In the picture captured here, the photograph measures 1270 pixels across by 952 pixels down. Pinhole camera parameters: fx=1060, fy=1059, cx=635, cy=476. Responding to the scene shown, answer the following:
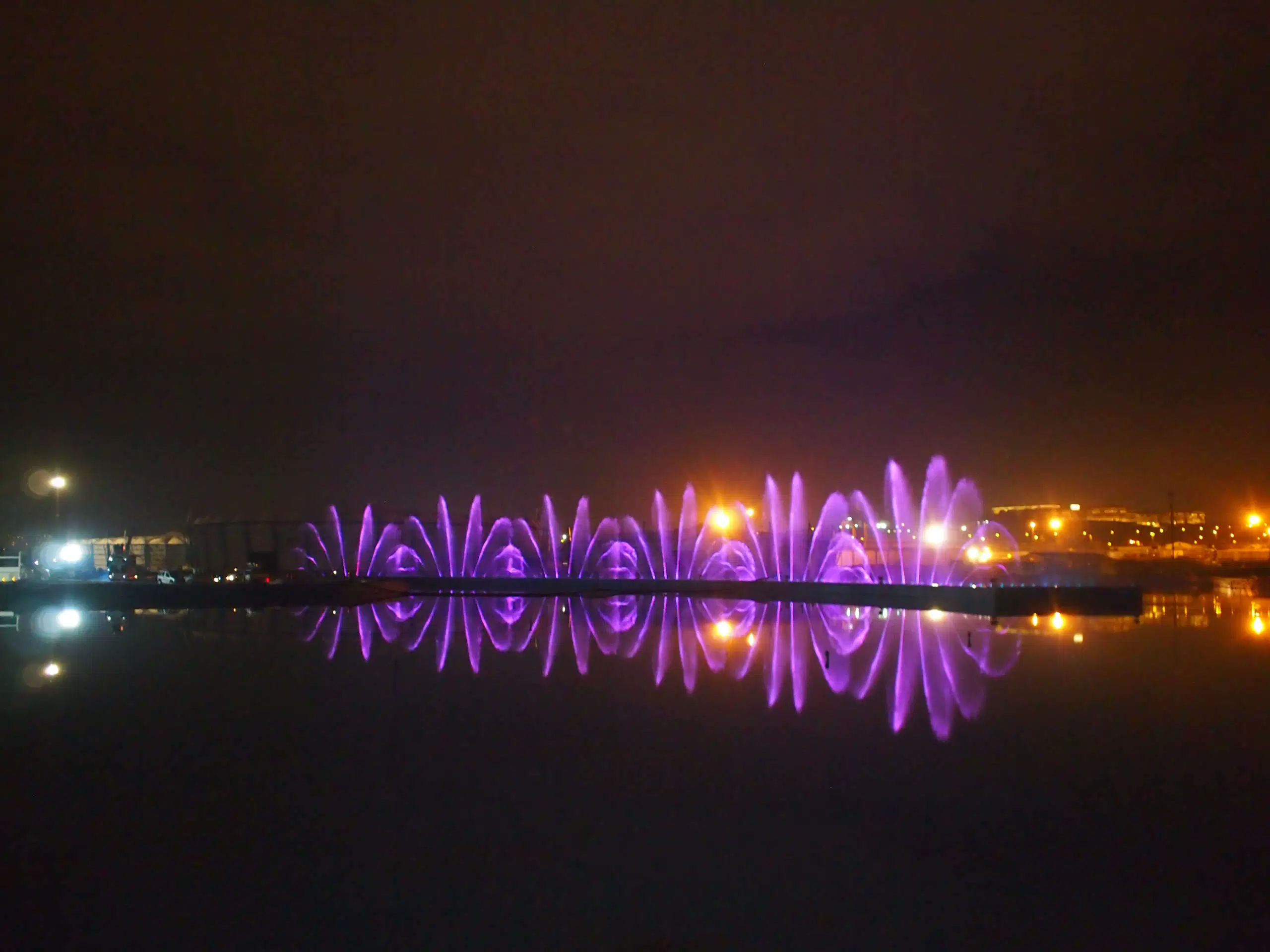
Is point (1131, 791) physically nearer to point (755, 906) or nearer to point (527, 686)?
point (755, 906)

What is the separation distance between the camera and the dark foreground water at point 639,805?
19.4 feet

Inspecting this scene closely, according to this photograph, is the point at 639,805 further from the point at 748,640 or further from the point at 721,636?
the point at 721,636

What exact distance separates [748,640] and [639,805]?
1302 cm

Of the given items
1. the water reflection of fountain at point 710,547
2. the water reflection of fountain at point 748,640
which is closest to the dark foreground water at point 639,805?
the water reflection of fountain at point 748,640

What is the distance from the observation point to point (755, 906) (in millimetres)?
6043

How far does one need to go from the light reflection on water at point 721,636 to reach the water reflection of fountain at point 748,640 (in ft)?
0.20

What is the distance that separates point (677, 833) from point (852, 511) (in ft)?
140

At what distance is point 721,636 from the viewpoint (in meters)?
22.0

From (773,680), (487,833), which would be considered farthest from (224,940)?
(773,680)

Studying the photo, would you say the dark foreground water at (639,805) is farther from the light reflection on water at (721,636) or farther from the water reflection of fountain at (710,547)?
the water reflection of fountain at (710,547)

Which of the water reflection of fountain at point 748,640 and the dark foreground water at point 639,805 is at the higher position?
the water reflection of fountain at point 748,640

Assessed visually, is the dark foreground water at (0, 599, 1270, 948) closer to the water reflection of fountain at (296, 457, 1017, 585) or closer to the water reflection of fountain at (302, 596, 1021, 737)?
the water reflection of fountain at (302, 596, 1021, 737)

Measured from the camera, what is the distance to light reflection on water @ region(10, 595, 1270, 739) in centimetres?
1515

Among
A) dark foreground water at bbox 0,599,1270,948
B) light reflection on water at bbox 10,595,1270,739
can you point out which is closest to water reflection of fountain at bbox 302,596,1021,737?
light reflection on water at bbox 10,595,1270,739
